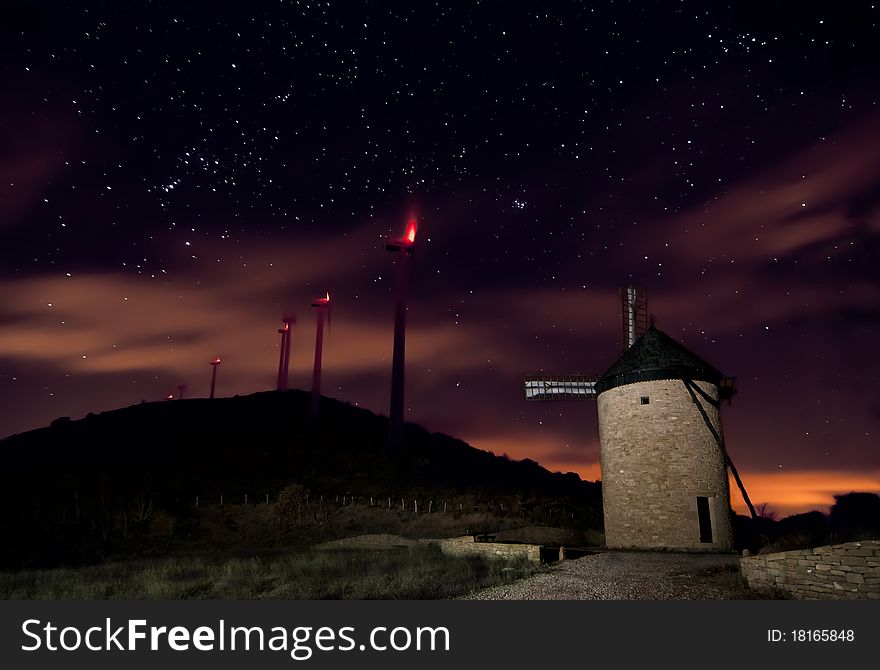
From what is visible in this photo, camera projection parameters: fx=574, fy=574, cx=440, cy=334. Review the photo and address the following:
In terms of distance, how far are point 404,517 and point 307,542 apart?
7528 mm

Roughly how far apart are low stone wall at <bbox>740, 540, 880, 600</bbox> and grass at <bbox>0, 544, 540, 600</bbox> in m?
5.95

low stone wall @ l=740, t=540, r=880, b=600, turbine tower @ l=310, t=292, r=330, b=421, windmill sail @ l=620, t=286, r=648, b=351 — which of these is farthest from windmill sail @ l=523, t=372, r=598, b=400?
turbine tower @ l=310, t=292, r=330, b=421

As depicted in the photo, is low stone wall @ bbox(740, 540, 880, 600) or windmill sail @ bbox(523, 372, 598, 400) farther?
windmill sail @ bbox(523, 372, 598, 400)

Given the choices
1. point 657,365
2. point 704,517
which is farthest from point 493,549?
point 657,365

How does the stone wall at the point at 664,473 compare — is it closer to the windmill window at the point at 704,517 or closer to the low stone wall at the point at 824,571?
the windmill window at the point at 704,517

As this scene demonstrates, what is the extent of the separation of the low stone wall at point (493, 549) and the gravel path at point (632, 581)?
1052 millimetres

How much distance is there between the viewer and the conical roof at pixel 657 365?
847 inches

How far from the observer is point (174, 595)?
15562 millimetres

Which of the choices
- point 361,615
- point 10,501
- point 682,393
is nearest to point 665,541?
point 682,393

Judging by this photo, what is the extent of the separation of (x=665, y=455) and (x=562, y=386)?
965 cm

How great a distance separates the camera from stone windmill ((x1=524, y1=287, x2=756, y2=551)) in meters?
20.2

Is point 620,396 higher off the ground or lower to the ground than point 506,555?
higher

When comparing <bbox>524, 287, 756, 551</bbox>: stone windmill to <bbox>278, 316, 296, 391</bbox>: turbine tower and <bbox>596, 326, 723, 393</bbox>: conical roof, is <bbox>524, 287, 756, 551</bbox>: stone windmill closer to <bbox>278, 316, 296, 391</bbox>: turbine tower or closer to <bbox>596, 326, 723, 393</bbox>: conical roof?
<bbox>596, 326, 723, 393</bbox>: conical roof

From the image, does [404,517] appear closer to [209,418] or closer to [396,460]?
[396,460]
